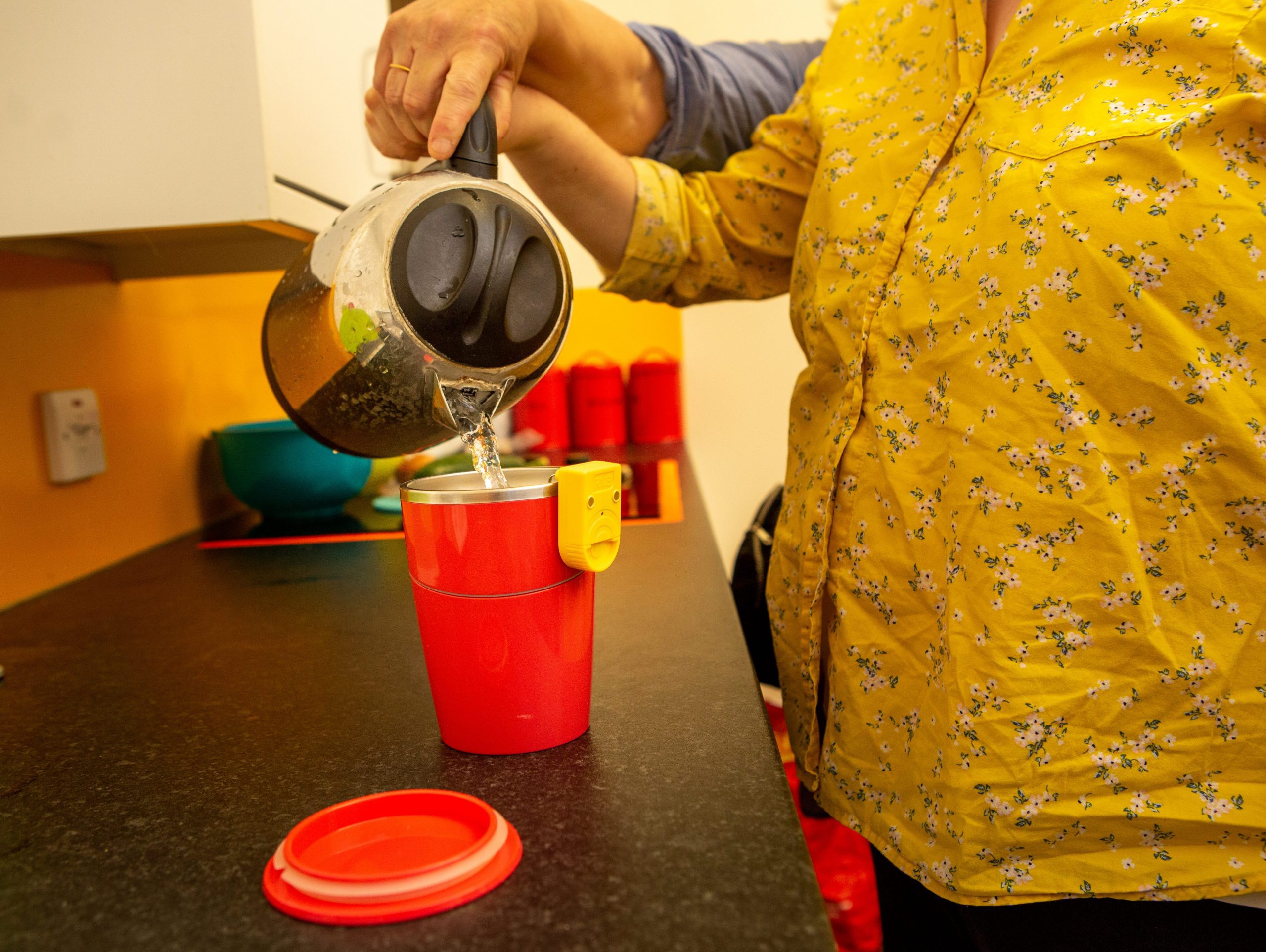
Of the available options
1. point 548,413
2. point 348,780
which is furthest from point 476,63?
point 548,413

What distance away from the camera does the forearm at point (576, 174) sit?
753mm

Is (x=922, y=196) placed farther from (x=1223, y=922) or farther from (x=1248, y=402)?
(x=1223, y=922)

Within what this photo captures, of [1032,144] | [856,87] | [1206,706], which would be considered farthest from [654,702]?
[856,87]

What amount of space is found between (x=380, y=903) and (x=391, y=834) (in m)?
0.05

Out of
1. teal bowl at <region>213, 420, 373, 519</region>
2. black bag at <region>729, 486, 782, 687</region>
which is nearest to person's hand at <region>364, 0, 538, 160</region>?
teal bowl at <region>213, 420, 373, 519</region>

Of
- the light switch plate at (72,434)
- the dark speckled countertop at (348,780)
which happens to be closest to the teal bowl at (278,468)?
the light switch plate at (72,434)

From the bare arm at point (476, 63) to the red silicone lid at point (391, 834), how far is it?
38 centimetres

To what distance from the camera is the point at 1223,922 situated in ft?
1.83

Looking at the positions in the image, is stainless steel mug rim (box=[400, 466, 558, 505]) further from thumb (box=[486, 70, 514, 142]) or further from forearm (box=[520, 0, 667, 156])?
forearm (box=[520, 0, 667, 156])

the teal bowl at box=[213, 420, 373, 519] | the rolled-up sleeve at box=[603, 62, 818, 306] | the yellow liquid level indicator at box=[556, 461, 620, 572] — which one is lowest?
the teal bowl at box=[213, 420, 373, 519]

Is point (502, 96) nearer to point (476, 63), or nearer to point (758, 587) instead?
point (476, 63)

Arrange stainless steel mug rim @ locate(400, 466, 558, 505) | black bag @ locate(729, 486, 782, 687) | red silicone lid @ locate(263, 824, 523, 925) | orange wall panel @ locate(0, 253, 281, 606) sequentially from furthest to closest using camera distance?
black bag @ locate(729, 486, 782, 687) → orange wall panel @ locate(0, 253, 281, 606) → stainless steel mug rim @ locate(400, 466, 558, 505) → red silicone lid @ locate(263, 824, 523, 925)

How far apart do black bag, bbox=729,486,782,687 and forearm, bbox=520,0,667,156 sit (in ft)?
3.08

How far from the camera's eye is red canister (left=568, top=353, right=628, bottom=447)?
2.25 meters
